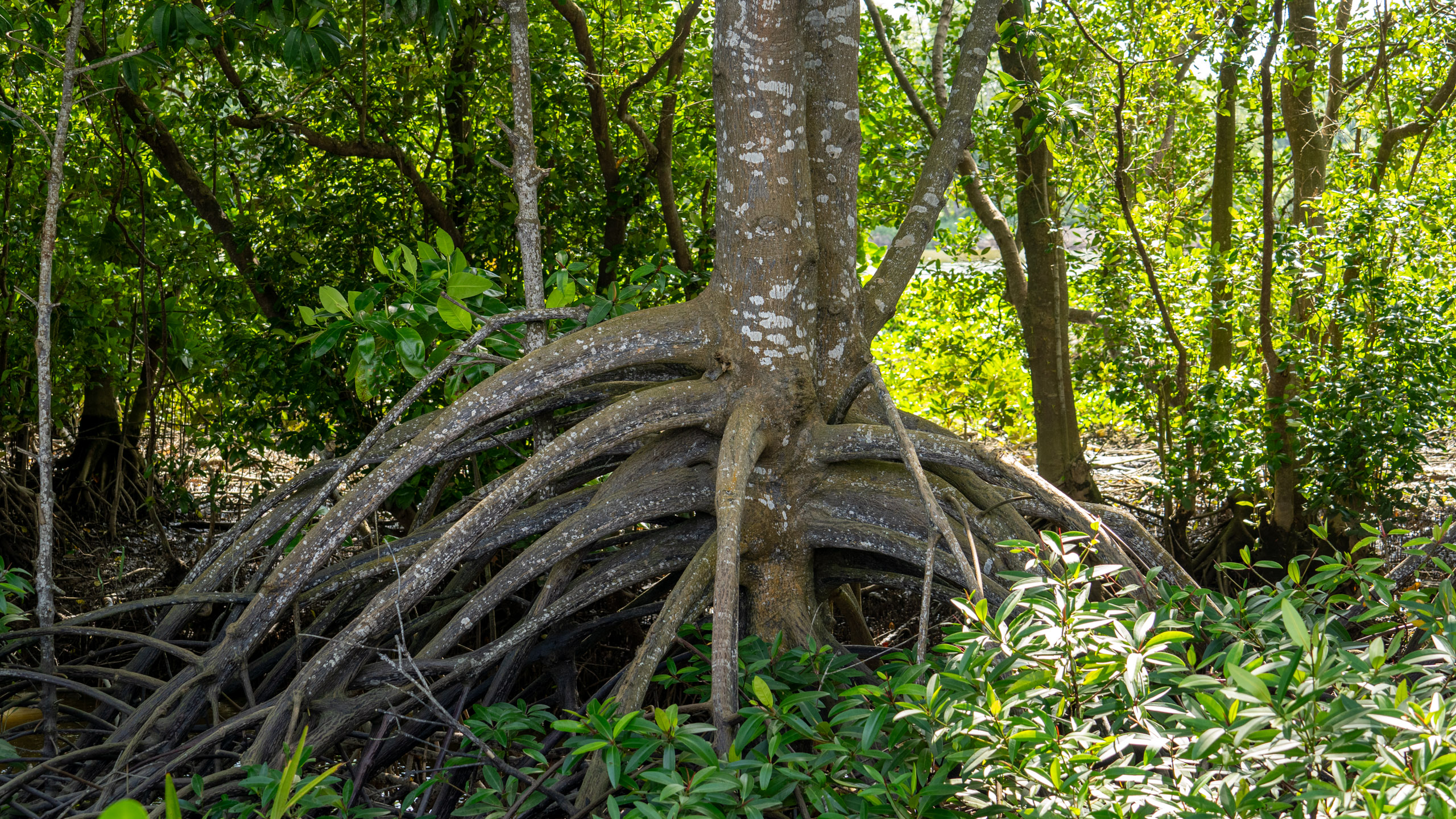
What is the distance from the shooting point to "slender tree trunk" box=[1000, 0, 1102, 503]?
5512mm

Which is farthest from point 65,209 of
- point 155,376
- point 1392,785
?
point 1392,785

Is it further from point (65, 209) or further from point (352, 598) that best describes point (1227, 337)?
point (65, 209)

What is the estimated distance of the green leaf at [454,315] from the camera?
293 centimetres

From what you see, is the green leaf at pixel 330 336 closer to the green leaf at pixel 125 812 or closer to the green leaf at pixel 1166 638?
the green leaf at pixel 125 812

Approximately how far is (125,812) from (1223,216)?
5.85 metres

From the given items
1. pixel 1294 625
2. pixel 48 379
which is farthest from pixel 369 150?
pixel 1294 625

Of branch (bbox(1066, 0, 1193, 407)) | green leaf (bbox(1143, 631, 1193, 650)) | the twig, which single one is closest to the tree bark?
branch (bbox(1066, 0, 1193, 407))

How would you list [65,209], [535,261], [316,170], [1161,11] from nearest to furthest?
1. [535,261]
2. [1161,11]
3. [316,170]
4. [65,209]

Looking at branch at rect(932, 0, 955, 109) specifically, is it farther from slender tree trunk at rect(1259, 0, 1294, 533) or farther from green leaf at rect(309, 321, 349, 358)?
green leaf at rect(309, 321, 349, 358)

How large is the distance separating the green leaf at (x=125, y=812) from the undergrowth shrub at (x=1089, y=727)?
834 millimetres

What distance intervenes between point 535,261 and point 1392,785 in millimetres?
2595

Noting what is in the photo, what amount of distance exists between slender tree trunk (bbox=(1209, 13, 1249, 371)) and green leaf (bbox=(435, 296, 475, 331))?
3.72 meters

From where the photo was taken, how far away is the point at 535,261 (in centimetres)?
313

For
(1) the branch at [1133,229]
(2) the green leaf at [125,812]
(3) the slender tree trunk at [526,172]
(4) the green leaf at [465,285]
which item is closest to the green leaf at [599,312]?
(3) the slender tree trunk at [526,172]
